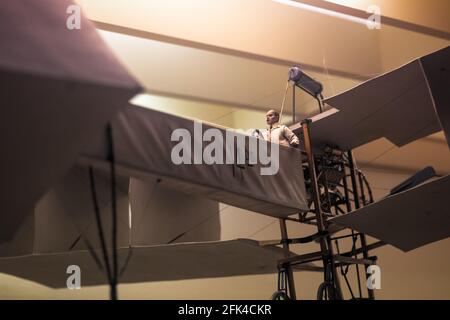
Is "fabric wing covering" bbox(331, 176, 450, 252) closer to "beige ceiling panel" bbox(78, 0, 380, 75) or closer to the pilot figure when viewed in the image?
the pilot figure

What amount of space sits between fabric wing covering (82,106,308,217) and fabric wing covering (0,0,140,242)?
0.43 m

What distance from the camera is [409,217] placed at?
511cm

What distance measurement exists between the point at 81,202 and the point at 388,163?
24.1ft

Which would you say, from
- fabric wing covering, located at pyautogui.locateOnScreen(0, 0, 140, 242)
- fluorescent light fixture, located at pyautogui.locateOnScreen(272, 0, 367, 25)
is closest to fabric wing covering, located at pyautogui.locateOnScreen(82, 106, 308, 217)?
fabric wing covering, located at pyautogui.locateOnScreen(0, 0, 140, 242)

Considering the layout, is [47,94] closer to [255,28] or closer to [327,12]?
[255,28]

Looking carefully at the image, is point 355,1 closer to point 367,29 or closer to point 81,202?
point 367,29

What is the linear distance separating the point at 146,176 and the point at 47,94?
1.55 meters

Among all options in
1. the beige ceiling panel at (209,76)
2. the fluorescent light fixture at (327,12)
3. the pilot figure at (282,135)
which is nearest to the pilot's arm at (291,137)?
the pilot figure at (282,135)

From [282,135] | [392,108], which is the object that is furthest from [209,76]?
[392,108]

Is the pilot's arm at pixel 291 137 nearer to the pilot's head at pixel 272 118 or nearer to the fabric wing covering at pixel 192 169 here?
the fabric wing covering at pixel 192 169

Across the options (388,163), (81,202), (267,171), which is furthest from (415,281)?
(81,202)

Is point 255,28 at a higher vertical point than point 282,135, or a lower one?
higher

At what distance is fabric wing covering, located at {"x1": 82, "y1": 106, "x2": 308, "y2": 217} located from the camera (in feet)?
12.2
